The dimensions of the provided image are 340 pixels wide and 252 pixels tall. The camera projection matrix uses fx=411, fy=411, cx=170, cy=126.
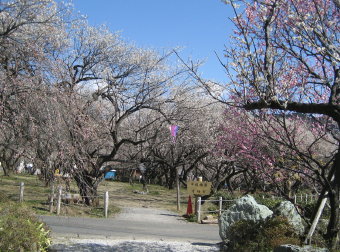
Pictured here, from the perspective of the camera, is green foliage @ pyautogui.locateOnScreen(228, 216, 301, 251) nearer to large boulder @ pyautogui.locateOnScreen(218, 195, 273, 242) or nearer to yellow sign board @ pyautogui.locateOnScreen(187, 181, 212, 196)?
large boulder @ pyautogui.locateOnScreen(218, 195, 273, 242)

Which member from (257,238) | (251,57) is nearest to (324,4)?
(251,57)

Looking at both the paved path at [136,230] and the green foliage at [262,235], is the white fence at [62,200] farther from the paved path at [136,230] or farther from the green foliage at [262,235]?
the green foliage at [262,235]

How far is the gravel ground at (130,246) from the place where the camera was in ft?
30.1

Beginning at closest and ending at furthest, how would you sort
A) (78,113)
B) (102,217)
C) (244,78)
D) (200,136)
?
1. (244,78)
2. (78,113)
3. (102,217)
4. (200,136)

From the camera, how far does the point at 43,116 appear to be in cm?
844

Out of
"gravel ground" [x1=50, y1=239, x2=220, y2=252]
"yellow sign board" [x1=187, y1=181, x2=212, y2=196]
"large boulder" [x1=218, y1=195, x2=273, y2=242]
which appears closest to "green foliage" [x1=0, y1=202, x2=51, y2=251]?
"gravel ground" [x1=50, y1=239, x2=220, y2=252]

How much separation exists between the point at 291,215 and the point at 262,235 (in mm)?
948

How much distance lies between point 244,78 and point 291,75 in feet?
4.19

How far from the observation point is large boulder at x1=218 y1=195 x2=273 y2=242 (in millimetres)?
9428

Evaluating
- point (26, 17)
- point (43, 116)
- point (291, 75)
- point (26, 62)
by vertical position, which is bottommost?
point (43, 116)

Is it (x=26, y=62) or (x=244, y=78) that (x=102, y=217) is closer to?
(x=26, y=62)

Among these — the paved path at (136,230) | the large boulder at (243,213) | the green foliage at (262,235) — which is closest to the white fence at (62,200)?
the paved path at (136,230)

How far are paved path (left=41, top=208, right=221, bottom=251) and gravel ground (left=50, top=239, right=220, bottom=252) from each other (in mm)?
24

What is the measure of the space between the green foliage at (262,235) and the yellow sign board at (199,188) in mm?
9263
